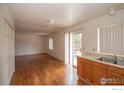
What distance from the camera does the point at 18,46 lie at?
11195 mm

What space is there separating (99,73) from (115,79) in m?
0.50

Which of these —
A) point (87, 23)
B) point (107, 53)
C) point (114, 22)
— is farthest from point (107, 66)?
point (87, 23)

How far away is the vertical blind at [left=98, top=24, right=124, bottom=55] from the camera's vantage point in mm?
3027

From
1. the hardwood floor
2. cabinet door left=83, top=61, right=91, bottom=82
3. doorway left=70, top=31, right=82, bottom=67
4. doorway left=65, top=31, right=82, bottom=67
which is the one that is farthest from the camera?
doorway left=65, top=31, right=82, bottom=67

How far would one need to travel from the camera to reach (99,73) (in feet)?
9.34

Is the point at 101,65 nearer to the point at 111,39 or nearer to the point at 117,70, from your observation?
the point at 117,70

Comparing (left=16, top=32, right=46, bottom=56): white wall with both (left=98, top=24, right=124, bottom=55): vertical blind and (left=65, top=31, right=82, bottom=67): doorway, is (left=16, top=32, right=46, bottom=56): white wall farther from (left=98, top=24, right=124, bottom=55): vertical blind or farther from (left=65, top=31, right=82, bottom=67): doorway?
(left=98, top=24, right=124, bottom=55): vertical blind

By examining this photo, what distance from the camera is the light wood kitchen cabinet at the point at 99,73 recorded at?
92.0 inches

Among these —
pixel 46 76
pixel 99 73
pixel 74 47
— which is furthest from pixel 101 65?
pixel 74 47

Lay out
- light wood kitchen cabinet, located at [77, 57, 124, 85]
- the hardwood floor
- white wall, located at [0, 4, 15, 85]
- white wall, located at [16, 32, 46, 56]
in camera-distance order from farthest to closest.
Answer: white wall, located at [16, 32, 46, 56] → the hardwood floor → light wood kitchen cabinet, located at [77, 57, 124, 85] → white wall, located at [0, 4, 15, 85]

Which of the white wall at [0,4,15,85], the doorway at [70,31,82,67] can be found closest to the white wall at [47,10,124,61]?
the doorway at [70,31,82,67]

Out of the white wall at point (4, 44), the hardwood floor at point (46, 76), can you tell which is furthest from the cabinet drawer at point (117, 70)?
the white wall at point (4, 44)

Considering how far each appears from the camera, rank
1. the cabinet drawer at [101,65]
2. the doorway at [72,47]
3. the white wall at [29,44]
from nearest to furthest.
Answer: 1. the cabinet drawer at [101,65]
2. the doorway at [72,47]
3. the white wall at [29,44]

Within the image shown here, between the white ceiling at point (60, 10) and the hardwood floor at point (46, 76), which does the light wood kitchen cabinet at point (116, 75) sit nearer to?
the hardwood floor at point (46, 76)
